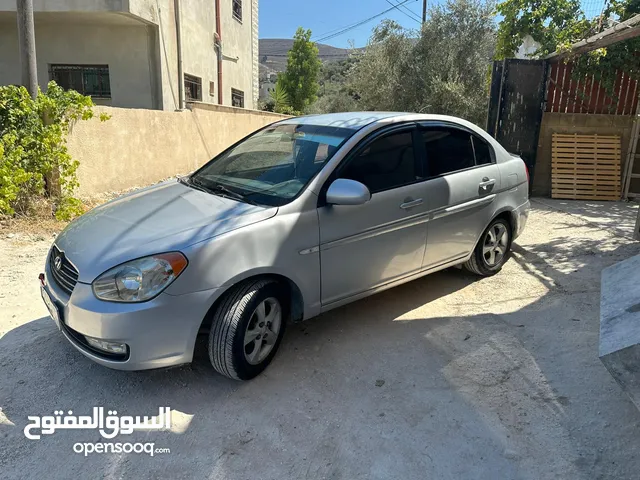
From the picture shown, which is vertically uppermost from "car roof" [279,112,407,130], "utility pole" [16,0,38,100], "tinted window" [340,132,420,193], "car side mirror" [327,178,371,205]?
"utility pole" [16,0,38,100]

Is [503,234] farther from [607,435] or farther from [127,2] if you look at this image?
[127,2]

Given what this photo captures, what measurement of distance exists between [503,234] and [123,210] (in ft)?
11.8

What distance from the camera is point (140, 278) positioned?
262cm

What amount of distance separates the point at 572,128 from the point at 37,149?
30.6ft

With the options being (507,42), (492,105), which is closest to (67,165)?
(492,105)

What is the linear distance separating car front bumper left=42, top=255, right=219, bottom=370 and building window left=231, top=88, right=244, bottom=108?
54.1 ft

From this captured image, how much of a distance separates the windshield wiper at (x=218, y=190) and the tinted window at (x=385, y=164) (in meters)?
0.71

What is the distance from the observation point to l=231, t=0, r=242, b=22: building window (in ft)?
57.7

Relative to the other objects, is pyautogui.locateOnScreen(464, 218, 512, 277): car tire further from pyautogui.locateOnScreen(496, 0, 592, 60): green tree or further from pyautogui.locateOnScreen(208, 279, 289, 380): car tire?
pyautogui.locateOnScreen(496, 0, 592, 60): green tree

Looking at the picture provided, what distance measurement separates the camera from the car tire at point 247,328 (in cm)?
283

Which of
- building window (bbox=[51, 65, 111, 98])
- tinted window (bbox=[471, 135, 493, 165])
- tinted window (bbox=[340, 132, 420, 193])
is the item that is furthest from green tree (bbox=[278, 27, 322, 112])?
tinted window (bbox=[340, 132, 420, 193])

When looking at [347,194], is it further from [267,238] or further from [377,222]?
[267,238]

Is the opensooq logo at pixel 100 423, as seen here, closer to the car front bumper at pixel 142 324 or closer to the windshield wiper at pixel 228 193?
the car front bumper at pixel 142 324

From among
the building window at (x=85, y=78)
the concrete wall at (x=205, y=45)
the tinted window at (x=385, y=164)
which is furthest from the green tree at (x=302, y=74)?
the tinted window at (x=385, y=164)
